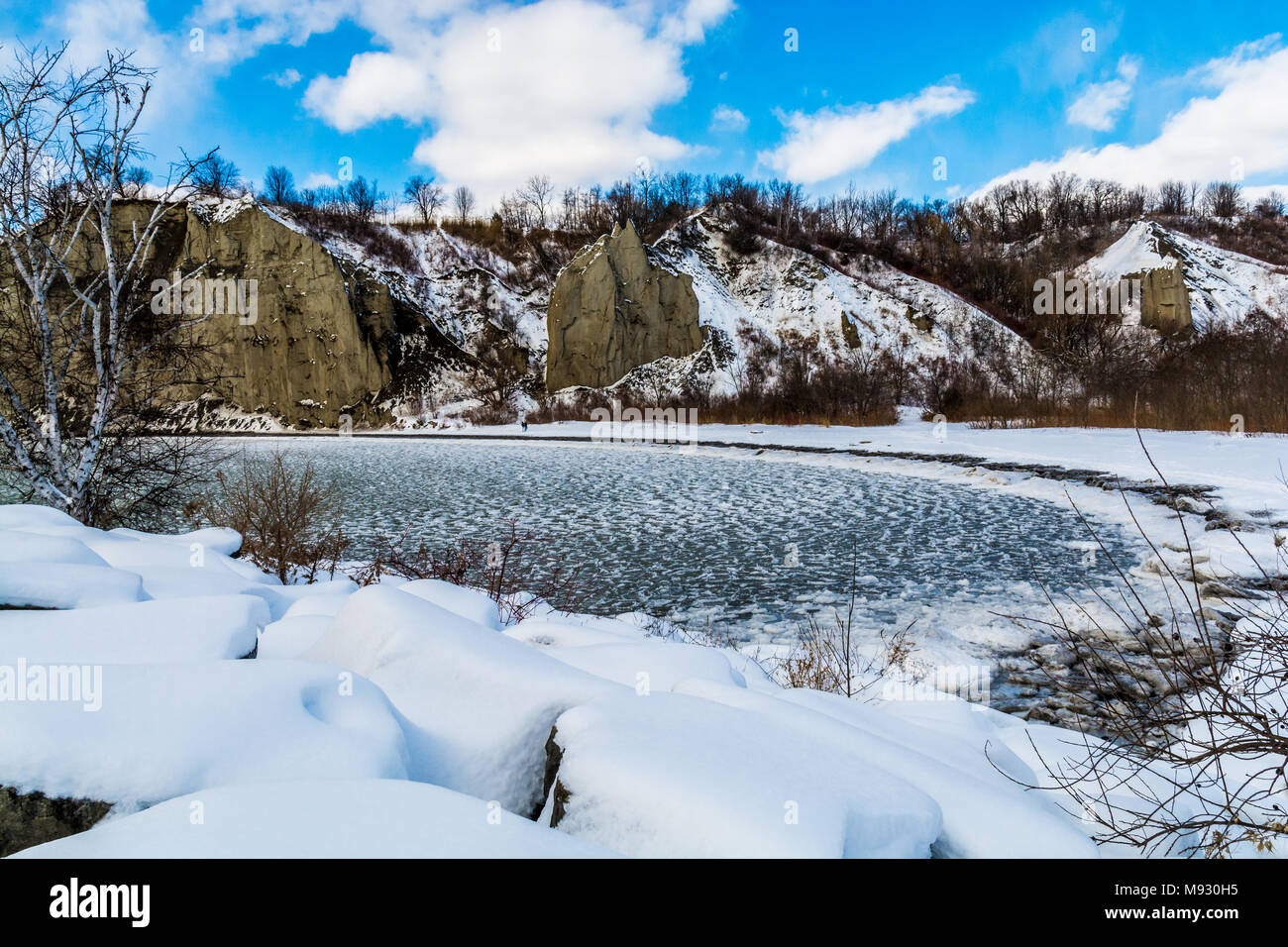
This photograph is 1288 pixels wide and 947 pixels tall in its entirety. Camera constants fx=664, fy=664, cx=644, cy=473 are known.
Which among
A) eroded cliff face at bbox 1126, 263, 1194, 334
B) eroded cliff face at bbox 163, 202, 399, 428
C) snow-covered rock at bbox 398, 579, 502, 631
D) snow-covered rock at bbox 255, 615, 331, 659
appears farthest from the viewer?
eroded cliff face at bbox 1126, 263, 1194, 334

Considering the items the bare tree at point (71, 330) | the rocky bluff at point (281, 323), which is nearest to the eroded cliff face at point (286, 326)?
the rocky bluff at point (281, 323)

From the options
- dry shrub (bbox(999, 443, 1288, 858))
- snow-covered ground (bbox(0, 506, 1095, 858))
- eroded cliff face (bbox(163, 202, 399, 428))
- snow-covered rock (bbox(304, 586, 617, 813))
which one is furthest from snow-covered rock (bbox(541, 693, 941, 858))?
eroded cliff face (bbox(163, 202, 399, 428))

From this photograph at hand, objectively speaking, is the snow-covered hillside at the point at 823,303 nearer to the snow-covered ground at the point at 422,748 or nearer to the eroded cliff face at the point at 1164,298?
the eroded cliff face at the point at 1164,298

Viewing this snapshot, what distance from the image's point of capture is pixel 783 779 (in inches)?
79.3

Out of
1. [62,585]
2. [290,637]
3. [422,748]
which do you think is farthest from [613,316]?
[422,748]

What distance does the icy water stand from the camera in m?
7.16

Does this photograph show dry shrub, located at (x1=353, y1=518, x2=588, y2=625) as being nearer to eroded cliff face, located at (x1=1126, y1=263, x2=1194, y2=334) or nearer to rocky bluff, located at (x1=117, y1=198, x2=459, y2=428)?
rocky bluff, located at (x1=117, y1=198, x2=459, y2=428)

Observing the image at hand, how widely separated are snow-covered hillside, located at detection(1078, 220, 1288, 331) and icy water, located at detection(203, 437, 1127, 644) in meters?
48.6

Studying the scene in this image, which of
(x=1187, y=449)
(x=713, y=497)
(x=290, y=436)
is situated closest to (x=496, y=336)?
(x=290, y=436)

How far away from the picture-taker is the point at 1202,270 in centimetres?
5194

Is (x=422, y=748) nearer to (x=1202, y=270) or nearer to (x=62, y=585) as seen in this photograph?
(x=62, y=585)

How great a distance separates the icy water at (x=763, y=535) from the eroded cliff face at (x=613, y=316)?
27.6m
